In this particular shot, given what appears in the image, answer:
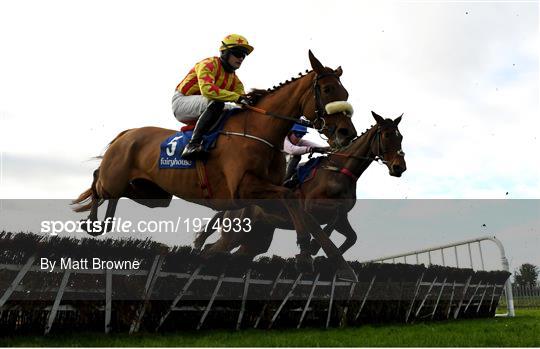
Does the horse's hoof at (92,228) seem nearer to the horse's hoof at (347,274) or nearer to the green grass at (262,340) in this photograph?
the green grass at (262,340)

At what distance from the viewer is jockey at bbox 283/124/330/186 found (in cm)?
710

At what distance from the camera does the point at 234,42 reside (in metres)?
5.27

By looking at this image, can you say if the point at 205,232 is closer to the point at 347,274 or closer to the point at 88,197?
the point at 88,197

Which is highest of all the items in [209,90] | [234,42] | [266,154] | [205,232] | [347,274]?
[234,42]

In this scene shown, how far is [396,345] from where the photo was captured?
16.5ft

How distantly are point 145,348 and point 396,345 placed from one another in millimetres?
2503

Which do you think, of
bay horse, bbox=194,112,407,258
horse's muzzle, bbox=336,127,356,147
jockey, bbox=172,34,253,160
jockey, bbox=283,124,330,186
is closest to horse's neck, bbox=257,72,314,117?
jockey, bbox=172,34,253,160

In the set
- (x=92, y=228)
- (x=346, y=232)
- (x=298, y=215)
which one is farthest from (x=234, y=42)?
(x=346, y=232)

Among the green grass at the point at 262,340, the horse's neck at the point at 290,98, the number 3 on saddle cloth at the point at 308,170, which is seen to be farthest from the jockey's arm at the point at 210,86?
the number 3 on saddle cloth at the point at 308,170

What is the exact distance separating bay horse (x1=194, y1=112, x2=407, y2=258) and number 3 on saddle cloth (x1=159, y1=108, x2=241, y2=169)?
1.53 metres

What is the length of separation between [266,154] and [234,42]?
127cm

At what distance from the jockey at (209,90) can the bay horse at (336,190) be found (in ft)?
5.74

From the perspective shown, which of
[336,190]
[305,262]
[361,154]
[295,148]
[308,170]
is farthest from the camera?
[308,170]

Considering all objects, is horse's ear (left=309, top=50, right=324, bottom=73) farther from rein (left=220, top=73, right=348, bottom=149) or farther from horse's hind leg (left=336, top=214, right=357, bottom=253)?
horse's hind leg (left=336, top=214, right=357, bottom=253)
